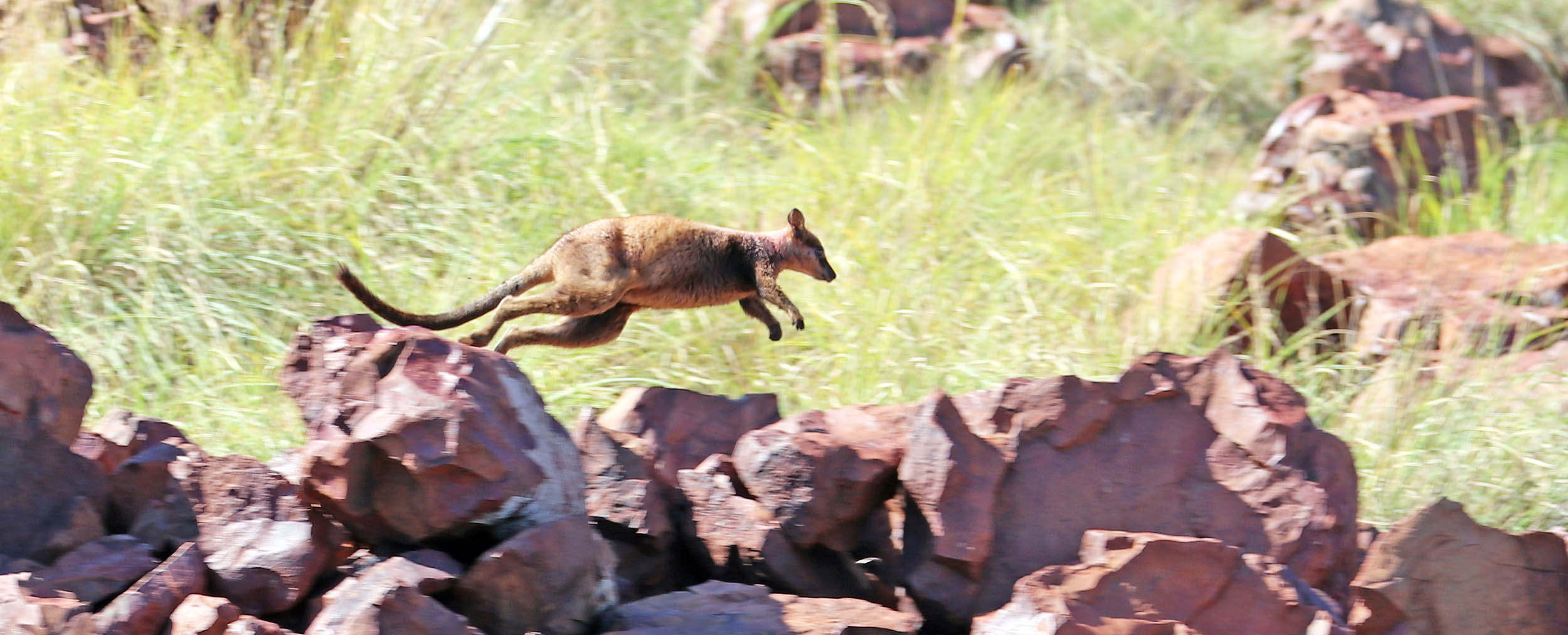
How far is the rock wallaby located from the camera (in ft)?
11.4

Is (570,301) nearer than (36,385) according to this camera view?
No

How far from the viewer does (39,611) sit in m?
2.26

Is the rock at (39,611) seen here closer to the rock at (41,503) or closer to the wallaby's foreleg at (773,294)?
the rock at (41,503)

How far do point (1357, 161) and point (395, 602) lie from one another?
6276 millimetres

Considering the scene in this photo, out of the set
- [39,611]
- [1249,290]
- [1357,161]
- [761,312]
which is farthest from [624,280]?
[1357,161]

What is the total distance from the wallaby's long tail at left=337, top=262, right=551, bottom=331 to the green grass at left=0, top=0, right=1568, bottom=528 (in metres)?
0.53

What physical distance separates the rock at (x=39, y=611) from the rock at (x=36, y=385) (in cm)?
27

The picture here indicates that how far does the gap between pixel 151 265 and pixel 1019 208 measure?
353cm

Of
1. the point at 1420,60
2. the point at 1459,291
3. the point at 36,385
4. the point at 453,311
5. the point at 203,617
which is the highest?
the point at 1420,60

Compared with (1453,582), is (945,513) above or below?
above

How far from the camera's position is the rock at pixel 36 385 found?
8.47 ft

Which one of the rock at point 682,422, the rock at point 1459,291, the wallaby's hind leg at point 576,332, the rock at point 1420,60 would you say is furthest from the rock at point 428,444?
the rock at point 1420,60

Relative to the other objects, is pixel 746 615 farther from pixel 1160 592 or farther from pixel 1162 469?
pixel 1162 469

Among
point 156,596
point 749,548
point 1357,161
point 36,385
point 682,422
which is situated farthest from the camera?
point 1357,161
